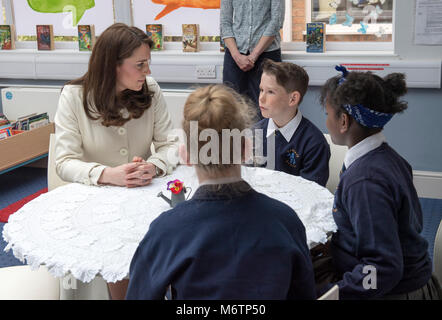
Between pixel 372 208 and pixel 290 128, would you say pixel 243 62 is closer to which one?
pixel 290 128

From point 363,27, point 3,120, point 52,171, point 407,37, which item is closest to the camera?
point 52,171

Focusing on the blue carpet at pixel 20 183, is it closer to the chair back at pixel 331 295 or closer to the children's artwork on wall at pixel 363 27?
the children's artwork on wall at pixel 363 27

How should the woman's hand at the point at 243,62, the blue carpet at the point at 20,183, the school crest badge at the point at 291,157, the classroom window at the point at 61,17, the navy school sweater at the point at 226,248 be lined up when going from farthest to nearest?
the classroom window at the point at 61,17, the blue carpet at the point at 20,183, the woman's hand at the point at 243,62, the school crest badge at the point at 291,157, the navy school sweater at the point at 226,248

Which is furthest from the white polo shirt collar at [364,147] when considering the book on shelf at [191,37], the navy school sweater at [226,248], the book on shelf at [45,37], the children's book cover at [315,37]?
the book on shelf at [45,37]

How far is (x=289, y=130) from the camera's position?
265cm

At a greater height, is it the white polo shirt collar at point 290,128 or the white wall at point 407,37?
the white wall at point 407,37

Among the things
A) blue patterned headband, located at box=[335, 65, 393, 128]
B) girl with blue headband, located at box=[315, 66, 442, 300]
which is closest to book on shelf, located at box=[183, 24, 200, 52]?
girl with blue headband, located at box=[315, 66, 442, 300]

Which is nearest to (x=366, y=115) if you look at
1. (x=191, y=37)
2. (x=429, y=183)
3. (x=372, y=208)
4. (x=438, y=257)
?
(x=372, y=208)

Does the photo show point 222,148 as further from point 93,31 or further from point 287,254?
point 93,31

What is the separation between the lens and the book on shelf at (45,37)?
498 centimetres

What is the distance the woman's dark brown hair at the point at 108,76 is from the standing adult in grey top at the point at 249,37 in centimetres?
141

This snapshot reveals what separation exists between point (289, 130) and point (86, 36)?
2.77 m

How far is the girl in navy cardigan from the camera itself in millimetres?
1268

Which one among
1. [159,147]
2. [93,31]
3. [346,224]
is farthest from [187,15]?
[346,224]
